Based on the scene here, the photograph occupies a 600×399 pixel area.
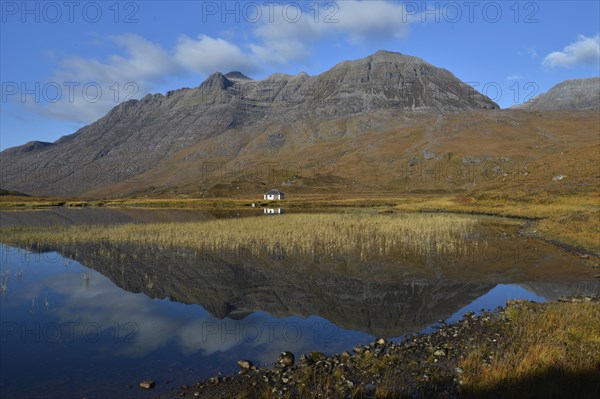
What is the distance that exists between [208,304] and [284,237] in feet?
58.7

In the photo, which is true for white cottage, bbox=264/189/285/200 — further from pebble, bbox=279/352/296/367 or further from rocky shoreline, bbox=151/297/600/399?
pebble, bbox=279/352/296/367

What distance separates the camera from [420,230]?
39.0 metres

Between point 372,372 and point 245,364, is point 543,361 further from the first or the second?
point 245,364

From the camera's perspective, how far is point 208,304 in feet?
58.7

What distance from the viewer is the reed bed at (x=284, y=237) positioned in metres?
32.0

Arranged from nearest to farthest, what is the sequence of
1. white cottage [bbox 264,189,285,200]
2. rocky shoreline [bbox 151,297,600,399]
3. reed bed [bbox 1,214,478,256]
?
rocky shoreline [bbox 151,297,600,399]
reed bed [bbox 1,214,478,256]
white cottage [bbox 264,189,285,200]

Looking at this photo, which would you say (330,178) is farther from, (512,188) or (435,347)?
(435,347)

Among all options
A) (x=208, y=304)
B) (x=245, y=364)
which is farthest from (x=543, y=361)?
(x=208, y=304)

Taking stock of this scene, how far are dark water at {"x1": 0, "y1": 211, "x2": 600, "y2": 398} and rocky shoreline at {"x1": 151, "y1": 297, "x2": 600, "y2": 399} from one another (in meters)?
0.92

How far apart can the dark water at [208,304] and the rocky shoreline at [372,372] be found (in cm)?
92

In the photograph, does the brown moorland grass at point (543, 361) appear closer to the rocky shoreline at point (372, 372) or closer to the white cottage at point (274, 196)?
the rocky shoreline at point (372, 372)

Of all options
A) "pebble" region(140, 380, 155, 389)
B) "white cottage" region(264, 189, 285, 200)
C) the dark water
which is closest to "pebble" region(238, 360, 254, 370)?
the dark water

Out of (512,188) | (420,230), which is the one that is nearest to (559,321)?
(420,230)

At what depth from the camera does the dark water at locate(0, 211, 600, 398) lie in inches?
452
